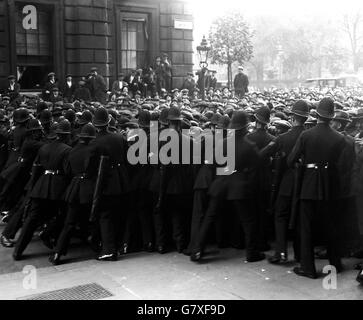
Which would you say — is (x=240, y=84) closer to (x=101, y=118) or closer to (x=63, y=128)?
(x=63, y=128)

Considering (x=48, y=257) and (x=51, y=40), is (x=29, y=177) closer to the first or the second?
(x=48, y=257)

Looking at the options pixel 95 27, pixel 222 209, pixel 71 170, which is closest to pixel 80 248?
pixel 71 170

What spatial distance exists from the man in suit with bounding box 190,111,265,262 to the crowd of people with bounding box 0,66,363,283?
14 mm

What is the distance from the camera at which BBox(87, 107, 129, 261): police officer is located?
8062mm

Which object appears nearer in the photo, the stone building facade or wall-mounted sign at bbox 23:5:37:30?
the stone building facade

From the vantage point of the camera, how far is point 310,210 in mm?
7141

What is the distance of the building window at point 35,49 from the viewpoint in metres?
22.0

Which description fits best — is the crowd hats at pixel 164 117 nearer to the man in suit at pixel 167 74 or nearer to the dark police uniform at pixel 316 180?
the dark police uniform at pixel 316 180

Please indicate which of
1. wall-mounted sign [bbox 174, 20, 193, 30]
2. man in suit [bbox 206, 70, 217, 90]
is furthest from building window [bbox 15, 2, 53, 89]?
man in suit [bbox 206, 70, 217, 90]

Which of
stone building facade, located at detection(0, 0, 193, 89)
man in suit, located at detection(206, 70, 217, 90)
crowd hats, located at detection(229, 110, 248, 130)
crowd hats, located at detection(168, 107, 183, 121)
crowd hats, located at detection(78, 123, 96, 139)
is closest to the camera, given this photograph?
crowd hats, located at detection(229, 110, 248, 130)

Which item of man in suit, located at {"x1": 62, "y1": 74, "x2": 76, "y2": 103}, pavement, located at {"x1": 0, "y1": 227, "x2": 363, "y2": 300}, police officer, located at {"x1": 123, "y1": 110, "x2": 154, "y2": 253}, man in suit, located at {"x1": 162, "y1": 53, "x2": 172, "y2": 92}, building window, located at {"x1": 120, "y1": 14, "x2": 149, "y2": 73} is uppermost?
building window, located at {"x1": 120, "y1": 14, "x2": 149, "y2": 73}

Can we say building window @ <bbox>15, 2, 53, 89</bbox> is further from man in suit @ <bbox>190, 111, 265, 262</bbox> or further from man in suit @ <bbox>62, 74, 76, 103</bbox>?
man in suit @ <bbox>190, 111, 265, 262</bbox>

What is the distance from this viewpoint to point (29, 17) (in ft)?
72.0

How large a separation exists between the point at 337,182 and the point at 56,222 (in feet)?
13.8
